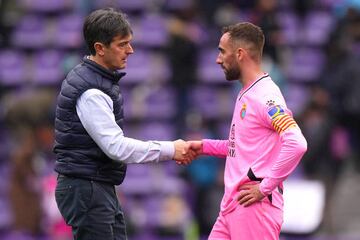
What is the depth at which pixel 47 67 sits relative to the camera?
15.2m

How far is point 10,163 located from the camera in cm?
1439

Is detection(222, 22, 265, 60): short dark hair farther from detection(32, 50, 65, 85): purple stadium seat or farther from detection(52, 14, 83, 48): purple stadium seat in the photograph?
detection(52, 14, 83, 48): purple stadium seat

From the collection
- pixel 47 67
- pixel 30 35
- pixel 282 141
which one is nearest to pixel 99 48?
pixel 282 141

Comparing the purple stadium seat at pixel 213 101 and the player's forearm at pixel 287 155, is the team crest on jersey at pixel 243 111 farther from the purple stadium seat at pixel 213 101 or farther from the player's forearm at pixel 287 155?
the purple stadium seat at pixel 213 101

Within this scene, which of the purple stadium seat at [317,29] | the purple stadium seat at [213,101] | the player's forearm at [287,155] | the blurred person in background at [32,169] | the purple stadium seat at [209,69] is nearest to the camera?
the player's forearm at [287,155]

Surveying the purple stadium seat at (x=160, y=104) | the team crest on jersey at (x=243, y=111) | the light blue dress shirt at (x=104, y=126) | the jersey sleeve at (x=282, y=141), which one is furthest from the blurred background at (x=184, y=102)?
the light blue dress shirt at (x=104, y=126)

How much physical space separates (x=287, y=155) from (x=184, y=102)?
24.2ft

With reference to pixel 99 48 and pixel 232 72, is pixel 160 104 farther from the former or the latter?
pixel 99 48

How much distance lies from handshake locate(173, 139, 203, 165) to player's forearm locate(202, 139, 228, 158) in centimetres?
4

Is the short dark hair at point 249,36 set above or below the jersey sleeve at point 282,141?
above

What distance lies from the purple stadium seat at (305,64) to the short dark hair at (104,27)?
7744 mm

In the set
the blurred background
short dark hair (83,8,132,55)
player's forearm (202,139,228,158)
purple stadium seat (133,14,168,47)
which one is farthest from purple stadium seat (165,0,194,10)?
short dark hair (83,8,132,55)

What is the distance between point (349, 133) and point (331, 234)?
3.85 feet

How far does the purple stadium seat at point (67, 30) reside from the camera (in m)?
15.3
